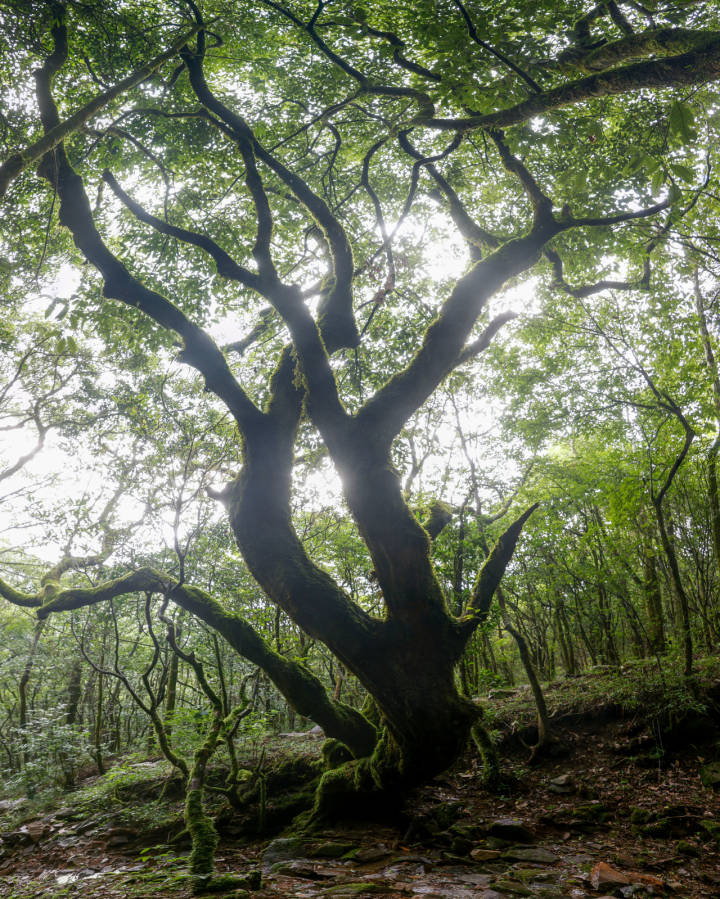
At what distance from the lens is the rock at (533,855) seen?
414 cm

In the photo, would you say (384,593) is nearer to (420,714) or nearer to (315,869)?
(420,714)

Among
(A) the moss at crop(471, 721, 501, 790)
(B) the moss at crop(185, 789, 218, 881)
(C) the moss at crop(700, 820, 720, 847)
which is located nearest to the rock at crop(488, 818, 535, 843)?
(A) the moss at crop(471, 721, 501, 790)

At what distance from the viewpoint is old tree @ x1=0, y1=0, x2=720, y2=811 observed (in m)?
3.93

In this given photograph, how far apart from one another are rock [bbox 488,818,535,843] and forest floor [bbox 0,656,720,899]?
0.01 m

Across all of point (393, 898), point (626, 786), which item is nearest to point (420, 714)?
point (393, 898)

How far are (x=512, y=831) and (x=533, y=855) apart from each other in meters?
0.60

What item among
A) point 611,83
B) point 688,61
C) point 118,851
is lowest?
point 118,851

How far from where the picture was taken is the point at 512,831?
4820 mm

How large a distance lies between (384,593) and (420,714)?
1.17m

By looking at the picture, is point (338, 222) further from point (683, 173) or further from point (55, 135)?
point (683, 173)

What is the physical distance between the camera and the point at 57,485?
13516 mm

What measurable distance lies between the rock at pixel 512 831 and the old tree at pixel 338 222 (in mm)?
960

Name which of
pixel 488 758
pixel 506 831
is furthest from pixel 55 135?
pixel 488 758

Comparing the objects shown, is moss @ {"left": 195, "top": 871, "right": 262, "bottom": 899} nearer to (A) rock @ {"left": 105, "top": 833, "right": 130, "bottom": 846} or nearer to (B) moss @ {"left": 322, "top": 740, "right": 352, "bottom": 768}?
(B) moss @ {"left": 322, "top": 740, "right": 352, "bottom": 768}
